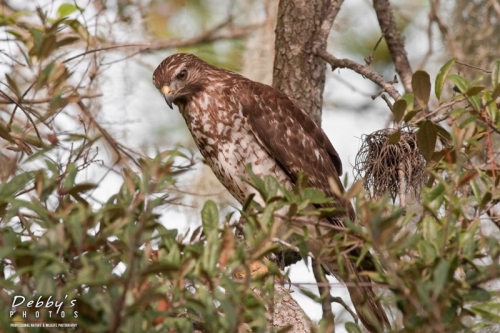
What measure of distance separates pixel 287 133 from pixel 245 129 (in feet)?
0.74

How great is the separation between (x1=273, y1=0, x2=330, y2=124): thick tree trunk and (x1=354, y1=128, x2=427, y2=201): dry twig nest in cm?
68

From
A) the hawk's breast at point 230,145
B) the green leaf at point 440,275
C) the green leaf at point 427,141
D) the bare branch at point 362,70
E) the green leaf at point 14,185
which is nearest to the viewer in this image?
the green leaf at point 440,275

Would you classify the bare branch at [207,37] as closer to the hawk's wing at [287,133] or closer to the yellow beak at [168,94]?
the yellow beak at [168,94]

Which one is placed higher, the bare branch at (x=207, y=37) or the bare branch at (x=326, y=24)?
the bare branch at (x=207, y=37)

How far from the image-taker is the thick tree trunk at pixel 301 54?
479cm

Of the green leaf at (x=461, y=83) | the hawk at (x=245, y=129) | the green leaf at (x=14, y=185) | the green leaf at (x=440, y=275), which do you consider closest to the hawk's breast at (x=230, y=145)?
the hawk at (x=245, y=129)

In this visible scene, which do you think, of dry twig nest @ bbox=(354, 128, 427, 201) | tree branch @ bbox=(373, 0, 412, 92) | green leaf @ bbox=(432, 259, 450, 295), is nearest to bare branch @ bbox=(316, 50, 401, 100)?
dry twig nest @ bbox=(354, 128, 427, 201)

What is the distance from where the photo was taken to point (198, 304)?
2.06 metres

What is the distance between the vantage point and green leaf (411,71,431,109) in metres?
3.47

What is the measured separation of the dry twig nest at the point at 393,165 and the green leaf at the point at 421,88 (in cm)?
56

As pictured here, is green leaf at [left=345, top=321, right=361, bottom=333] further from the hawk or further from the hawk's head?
the hawk's head

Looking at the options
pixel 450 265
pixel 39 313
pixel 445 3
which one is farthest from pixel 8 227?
pixel 445 3

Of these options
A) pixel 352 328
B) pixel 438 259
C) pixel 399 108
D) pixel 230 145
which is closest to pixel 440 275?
pixel 438 259

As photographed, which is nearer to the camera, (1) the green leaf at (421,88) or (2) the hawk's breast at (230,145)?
(1) the green leaf at (421,88)
